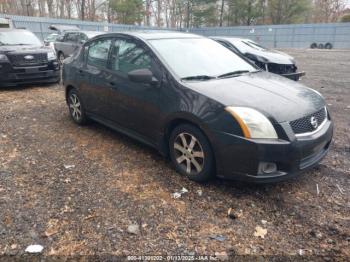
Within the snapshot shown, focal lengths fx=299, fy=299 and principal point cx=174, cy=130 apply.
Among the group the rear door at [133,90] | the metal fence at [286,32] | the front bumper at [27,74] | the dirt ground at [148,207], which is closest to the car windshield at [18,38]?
the front bumper at [27,74]

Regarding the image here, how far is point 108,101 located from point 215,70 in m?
1.63

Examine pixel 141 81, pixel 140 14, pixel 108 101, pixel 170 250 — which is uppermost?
pixel 140 14

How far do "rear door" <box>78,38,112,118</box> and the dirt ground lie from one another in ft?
1.99

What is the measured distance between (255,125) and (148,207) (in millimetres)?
1329

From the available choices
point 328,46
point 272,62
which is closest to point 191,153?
point 272,62

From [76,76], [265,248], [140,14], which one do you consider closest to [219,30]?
[140,14]

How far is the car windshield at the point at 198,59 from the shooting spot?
11.9 ft

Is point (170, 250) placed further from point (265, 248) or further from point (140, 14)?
point (140, 14)

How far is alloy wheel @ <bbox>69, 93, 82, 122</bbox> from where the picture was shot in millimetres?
5246

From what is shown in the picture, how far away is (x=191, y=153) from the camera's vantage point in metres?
3.38

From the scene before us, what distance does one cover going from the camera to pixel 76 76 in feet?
16.6

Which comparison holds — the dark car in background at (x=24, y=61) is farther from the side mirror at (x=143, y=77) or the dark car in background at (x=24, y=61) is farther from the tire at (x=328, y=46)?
the tire at (x=328, y=46)

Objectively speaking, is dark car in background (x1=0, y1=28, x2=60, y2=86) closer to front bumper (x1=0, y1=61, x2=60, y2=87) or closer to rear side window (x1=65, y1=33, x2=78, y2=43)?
front bumper (x1=0, y1=61, x2=60, y2=87)

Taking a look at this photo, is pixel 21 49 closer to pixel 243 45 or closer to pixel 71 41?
pixel 71 41
